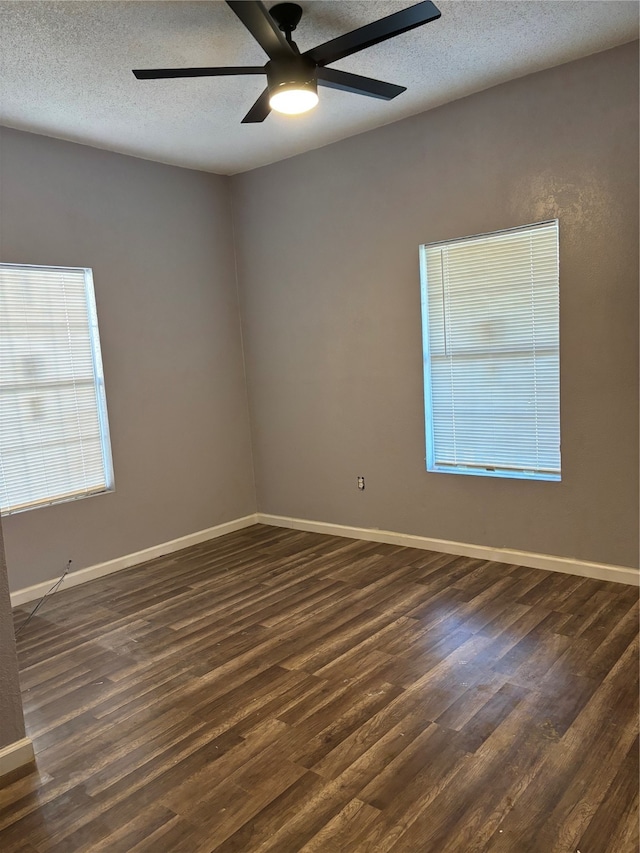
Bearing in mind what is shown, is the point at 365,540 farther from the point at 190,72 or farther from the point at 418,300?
the point at 190,72

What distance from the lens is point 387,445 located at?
4574mm

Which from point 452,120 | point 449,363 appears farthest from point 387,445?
point 452,120

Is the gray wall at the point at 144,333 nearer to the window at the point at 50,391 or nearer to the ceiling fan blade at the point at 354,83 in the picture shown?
the window at the point at 50,391

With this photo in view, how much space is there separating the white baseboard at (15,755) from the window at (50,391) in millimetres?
1991

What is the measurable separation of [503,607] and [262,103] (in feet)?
9.42

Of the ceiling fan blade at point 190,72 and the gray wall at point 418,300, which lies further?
the gray wall at point 418,300

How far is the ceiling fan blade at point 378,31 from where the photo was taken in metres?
2.31

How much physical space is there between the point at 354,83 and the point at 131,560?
3.47 meters

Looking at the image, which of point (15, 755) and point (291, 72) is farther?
point (291, 72)

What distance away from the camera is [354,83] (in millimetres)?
2877

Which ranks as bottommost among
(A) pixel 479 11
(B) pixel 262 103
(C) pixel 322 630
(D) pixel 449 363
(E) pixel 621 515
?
(C) pixel 322 630

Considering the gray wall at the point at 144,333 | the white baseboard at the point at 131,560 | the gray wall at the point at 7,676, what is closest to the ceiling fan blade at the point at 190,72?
the gray wall at the point at 144,333

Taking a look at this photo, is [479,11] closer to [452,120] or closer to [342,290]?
→ [452,120]

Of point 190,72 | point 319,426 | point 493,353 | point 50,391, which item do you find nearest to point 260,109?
point 190,72
